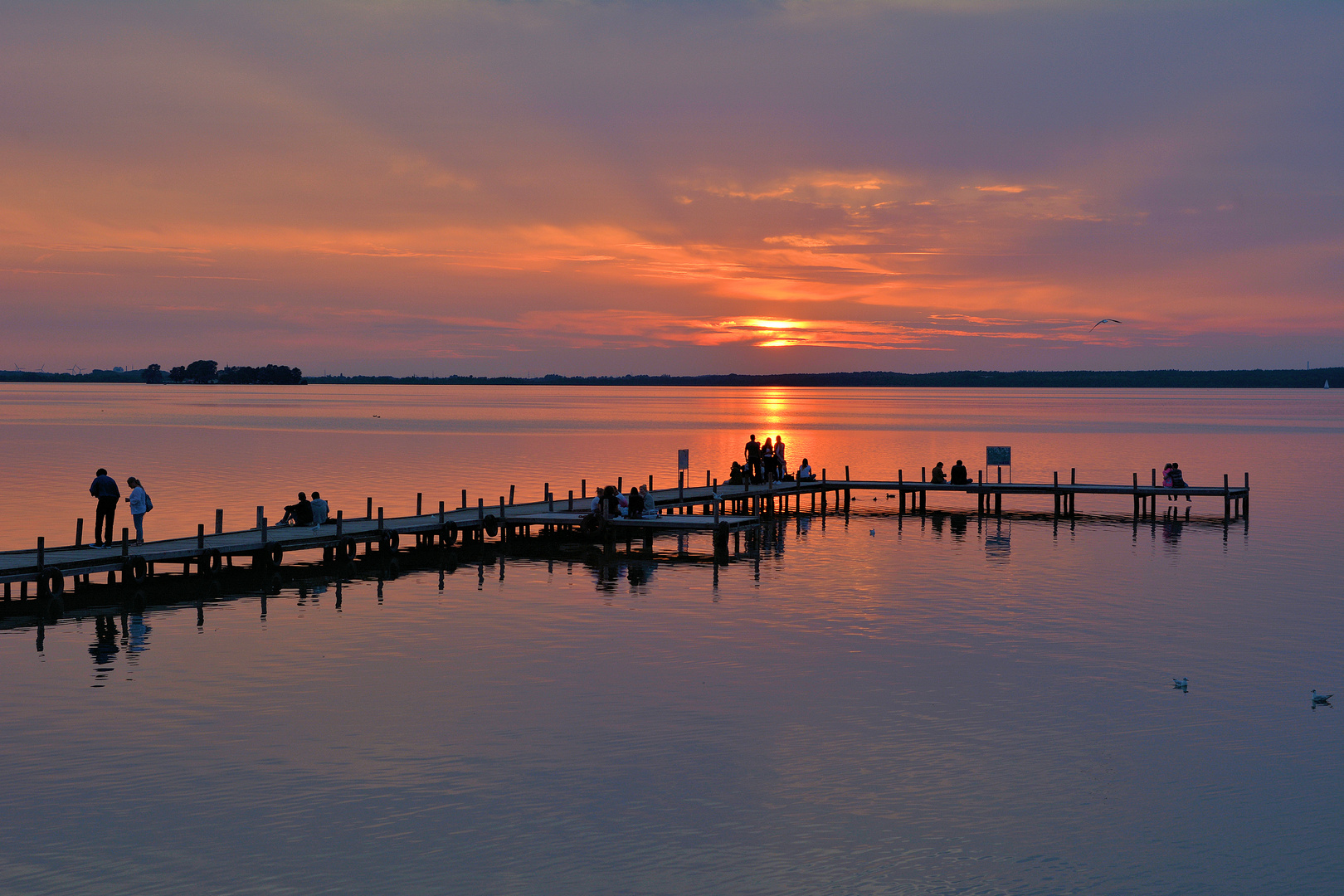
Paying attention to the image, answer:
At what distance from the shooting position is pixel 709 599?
110 ft

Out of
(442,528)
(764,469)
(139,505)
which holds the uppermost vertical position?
(139,505)

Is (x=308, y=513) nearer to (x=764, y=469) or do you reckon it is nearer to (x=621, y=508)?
(x=621, y=508)

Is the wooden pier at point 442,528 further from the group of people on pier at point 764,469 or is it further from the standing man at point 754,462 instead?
the standing man at point 754,462

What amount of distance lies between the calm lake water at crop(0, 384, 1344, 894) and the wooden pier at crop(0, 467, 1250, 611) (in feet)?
6.07

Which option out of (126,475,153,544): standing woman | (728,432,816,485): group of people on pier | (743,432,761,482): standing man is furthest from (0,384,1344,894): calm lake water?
(743,432,761,482): standing man

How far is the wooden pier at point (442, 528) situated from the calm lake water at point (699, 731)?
6.07 feet

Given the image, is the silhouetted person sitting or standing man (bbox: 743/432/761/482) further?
standing man (bbox: 743/432/761/482)

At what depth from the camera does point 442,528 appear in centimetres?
4247

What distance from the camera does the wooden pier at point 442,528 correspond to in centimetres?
3234

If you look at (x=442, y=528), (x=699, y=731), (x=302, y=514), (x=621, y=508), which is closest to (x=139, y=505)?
(x=302, y=514)

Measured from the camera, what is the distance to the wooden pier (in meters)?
32.3

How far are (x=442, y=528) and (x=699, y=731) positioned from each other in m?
24.2

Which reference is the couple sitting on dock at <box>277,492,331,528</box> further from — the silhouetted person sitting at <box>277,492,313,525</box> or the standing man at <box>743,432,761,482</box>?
the standing man at <box>743,432,761,482</box>

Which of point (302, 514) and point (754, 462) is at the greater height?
point (754, 462)
